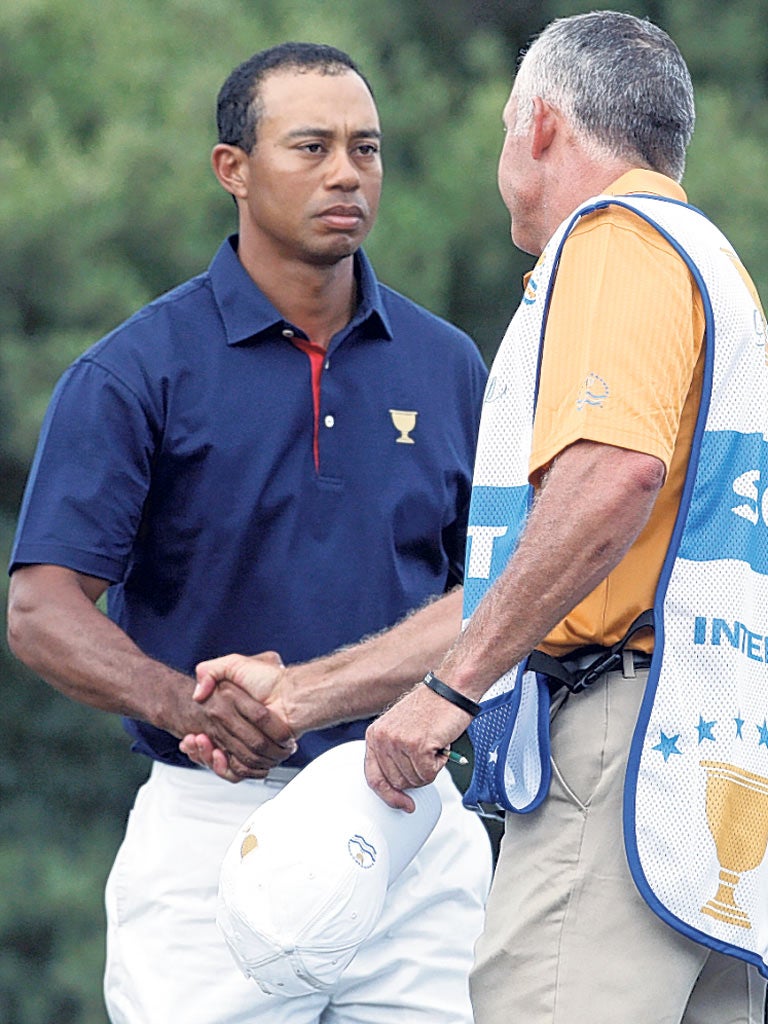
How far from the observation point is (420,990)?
10.7 ft

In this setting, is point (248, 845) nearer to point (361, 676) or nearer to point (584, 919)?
point (584, 919)

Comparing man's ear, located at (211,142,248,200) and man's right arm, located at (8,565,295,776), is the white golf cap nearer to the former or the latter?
man's right arm, located at (8,565,295,776)

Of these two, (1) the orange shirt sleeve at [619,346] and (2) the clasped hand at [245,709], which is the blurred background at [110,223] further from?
(1) the orange shirt sleeve at [619,346]

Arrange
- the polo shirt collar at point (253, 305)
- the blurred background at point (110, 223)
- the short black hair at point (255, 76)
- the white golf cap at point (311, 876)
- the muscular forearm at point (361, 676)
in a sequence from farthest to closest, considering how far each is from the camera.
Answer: the blurred background at point (110, 223), the short black hair at point (255, 76), the polo shirt collar at point (253, 305), the muscular forearm at point (361, 676), the white golf cap at point (311, 876)

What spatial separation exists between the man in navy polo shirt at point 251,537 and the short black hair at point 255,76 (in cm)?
1

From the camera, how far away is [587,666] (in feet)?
7.90

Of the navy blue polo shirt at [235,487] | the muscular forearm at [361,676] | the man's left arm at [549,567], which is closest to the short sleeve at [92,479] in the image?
the navy blue polo shirt at [235,487]

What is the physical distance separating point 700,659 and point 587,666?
0.54 ft

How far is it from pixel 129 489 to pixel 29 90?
590cm

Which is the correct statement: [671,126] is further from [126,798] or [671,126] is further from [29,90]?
[29,90]

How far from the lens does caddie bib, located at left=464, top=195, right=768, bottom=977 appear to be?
89.7 inches

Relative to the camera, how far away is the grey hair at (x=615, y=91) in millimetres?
2539

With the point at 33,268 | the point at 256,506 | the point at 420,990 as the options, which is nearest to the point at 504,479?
the point at 256,506

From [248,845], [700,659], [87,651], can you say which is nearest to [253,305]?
[87,651]
